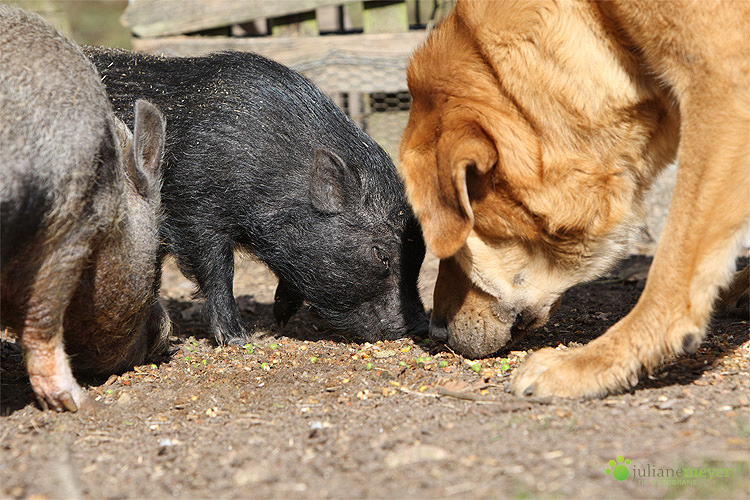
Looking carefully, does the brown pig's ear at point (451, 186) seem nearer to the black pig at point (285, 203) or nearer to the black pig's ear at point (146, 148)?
the black pig at point (285, 203)

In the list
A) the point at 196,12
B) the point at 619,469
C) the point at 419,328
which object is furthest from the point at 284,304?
the point at 196,12

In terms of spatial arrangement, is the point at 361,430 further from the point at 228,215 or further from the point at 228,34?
the point at 228,34

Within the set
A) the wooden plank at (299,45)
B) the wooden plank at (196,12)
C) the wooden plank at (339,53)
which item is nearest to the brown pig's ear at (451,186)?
the wooden plank at (339,53)

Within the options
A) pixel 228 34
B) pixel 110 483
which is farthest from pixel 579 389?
pixel 228 34

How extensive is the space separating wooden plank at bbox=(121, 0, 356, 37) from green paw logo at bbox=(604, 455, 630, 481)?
6237 mm

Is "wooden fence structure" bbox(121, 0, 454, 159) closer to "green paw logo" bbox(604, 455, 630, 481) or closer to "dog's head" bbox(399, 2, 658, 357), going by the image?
"dog's head" bbox(399, 2, 658, 357)

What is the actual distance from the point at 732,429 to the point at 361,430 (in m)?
1.40

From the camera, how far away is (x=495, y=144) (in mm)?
3682

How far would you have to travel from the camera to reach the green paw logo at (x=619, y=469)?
8.41ft

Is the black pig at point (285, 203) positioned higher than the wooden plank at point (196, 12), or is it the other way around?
the wooden plank at point (196, 12)

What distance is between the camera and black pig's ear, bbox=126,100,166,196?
4.19 m

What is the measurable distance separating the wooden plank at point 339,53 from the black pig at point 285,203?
2.80m

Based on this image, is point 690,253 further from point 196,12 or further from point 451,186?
point 196,12

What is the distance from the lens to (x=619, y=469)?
2607 mm
